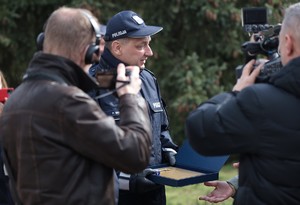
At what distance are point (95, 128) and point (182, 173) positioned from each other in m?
1.23

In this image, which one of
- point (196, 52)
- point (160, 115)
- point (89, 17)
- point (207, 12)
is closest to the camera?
point (89, 17)

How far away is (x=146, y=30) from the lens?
4395 millimetres

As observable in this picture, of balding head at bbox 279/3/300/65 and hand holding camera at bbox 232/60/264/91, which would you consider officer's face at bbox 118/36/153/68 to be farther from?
balding head at bbox 279/3/300/65

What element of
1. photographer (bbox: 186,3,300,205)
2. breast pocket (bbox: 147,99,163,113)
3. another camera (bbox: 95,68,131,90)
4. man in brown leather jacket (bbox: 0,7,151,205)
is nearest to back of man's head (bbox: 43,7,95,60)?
man in brown leather jacket (bbox: 0,7,151,205)

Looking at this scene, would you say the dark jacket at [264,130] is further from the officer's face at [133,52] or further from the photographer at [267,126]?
the officer's face at [133,52]

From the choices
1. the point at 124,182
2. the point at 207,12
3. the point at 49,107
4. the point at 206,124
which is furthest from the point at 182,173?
the point at 207,12

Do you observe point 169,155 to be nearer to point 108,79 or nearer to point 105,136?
point 108,79

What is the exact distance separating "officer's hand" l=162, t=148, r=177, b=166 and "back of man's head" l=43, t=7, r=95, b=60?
58.8 inches

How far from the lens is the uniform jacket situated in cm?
413

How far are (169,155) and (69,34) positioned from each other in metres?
1.61

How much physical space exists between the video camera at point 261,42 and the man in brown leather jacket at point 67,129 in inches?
23.8

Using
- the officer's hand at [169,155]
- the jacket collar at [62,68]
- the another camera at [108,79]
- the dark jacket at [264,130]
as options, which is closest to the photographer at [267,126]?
the dark jacket at [264,130]

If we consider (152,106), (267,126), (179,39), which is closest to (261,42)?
(267,126)

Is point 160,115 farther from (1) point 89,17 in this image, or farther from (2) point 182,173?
(1) point 89,17
